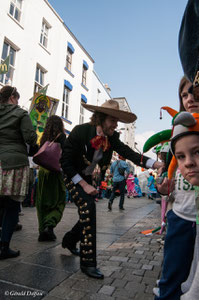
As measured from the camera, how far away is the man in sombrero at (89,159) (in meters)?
2.43

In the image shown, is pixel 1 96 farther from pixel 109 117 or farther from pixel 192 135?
pixel 192 135

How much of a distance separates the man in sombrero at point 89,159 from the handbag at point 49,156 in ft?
3.48

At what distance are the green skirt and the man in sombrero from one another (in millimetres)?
976

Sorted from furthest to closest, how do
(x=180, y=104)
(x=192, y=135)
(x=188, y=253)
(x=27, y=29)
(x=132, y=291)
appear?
1. (x=27, y=29)
2. (x=132, y=291)
3. (x=180, y=104)
4. (x=188, y=253)
5. (x=192, y=135)

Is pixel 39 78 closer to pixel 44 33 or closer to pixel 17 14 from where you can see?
pixel 44 33

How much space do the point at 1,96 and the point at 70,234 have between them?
1853 millimetres

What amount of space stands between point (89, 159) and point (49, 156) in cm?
119

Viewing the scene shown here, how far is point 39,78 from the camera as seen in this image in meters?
13.6

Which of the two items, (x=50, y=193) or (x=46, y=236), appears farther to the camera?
(x=50, y=193)

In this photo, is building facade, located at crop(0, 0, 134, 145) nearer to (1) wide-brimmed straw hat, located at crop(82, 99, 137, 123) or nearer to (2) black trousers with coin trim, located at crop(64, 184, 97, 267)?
(1) wide-brimmed straw hat, located at crop(82, 99, 137, 123)

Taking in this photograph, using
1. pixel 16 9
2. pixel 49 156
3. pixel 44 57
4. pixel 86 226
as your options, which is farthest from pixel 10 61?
pixel 86 226

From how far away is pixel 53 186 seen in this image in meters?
4.02

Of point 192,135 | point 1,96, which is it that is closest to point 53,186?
point 1,96

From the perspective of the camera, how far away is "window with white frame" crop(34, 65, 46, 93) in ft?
43.2
